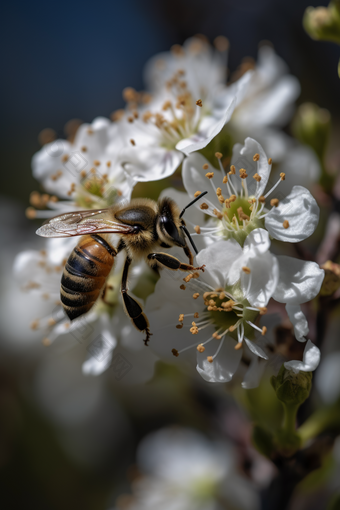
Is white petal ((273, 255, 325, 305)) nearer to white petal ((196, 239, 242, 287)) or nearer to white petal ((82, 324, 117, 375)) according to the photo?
white petal ((196, 239, 242, 287))

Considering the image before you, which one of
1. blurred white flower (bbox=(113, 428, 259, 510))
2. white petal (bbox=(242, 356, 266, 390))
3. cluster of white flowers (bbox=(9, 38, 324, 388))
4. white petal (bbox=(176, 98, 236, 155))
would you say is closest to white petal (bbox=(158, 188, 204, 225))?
cluster of white flowers (bbox=(9, 38, 324, 388))

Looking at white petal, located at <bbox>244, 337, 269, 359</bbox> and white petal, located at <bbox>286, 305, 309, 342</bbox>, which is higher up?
white petal, located at <bbox>286, 305, 309, 342</bbox>

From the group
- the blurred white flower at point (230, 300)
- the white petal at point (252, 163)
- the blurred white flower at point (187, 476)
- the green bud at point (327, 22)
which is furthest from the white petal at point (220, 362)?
the green bud at point (327, 22)

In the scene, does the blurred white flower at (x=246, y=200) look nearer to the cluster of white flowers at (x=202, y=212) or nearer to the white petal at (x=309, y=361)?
the cluster of white flowers at (x=202, y=212)

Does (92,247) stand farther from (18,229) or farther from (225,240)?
(18,229)

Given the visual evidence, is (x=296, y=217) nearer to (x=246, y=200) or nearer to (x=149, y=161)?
(x=246, y=200)
